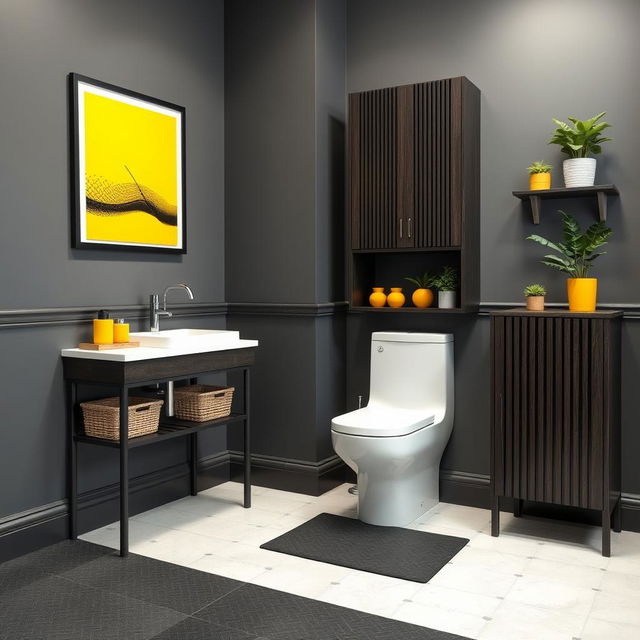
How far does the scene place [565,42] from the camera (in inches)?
127

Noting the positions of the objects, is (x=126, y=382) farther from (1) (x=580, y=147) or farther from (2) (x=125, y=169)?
(1) (x=580, y=147)

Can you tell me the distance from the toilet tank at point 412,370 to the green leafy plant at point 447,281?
22cm

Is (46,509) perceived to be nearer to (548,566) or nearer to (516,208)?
(548,566)

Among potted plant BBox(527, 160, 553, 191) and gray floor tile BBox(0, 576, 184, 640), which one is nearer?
gray floor tile BBox(0, 576, 184, 640)

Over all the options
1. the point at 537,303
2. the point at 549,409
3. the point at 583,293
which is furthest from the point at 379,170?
the point at 549,409

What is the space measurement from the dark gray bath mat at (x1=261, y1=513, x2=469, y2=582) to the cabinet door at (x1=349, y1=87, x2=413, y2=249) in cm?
132

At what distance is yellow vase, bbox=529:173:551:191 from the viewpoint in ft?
10.4

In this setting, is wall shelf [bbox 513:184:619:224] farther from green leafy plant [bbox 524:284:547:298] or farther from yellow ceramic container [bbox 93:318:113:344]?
yellow ceramic container [bbox 93:318:113:344]

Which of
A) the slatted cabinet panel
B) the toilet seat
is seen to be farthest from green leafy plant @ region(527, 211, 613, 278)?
the toilet seat

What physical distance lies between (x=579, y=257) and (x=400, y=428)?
105 centimetres

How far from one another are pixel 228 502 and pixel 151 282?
1124mm

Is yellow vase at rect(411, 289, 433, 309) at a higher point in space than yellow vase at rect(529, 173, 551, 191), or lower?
lower

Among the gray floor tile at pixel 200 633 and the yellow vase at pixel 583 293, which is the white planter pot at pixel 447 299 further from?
the gray floor tile at pixel 200 633

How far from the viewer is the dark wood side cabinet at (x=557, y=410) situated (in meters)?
2.85
